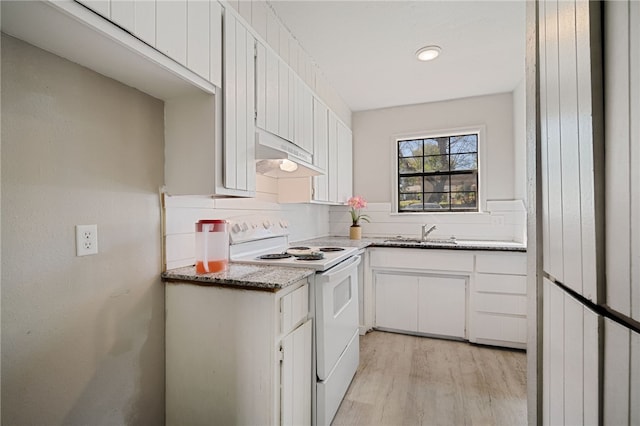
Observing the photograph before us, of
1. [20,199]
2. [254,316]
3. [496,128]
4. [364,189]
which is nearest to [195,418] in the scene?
[254,316]

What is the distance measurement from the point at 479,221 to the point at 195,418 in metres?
3.14

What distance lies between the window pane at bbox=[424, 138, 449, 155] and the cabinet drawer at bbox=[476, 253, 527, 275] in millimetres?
1419

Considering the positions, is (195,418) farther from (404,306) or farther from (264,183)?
(404,306)

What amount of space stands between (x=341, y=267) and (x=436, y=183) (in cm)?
221

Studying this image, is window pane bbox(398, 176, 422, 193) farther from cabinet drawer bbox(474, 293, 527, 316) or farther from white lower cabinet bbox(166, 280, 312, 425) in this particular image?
white lower cabinet bbox(166, 280, 312, 425)

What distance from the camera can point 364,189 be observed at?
146 inches

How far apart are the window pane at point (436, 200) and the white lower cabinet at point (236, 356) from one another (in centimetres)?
252

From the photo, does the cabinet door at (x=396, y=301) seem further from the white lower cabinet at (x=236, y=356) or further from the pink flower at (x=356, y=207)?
the white lower cabinet at (x=236, y=356)

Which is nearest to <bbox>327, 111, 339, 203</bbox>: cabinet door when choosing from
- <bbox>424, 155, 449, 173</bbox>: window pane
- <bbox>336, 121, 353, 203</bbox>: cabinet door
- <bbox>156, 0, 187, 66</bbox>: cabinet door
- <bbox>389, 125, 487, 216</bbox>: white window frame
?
<bbox>336, 121, 353, 203</bbox>: cabinet door

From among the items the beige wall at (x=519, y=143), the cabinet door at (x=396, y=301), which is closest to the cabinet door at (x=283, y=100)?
the cabinet door at (x=396, y=301)

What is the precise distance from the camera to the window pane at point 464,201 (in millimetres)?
3338

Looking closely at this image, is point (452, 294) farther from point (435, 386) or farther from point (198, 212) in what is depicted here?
point (198, 212)

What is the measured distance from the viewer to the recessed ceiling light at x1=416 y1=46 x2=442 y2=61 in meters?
2.31

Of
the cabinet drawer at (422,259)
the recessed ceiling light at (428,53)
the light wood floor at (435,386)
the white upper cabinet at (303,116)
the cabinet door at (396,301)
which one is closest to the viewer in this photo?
the light wood floor at (435,386)
